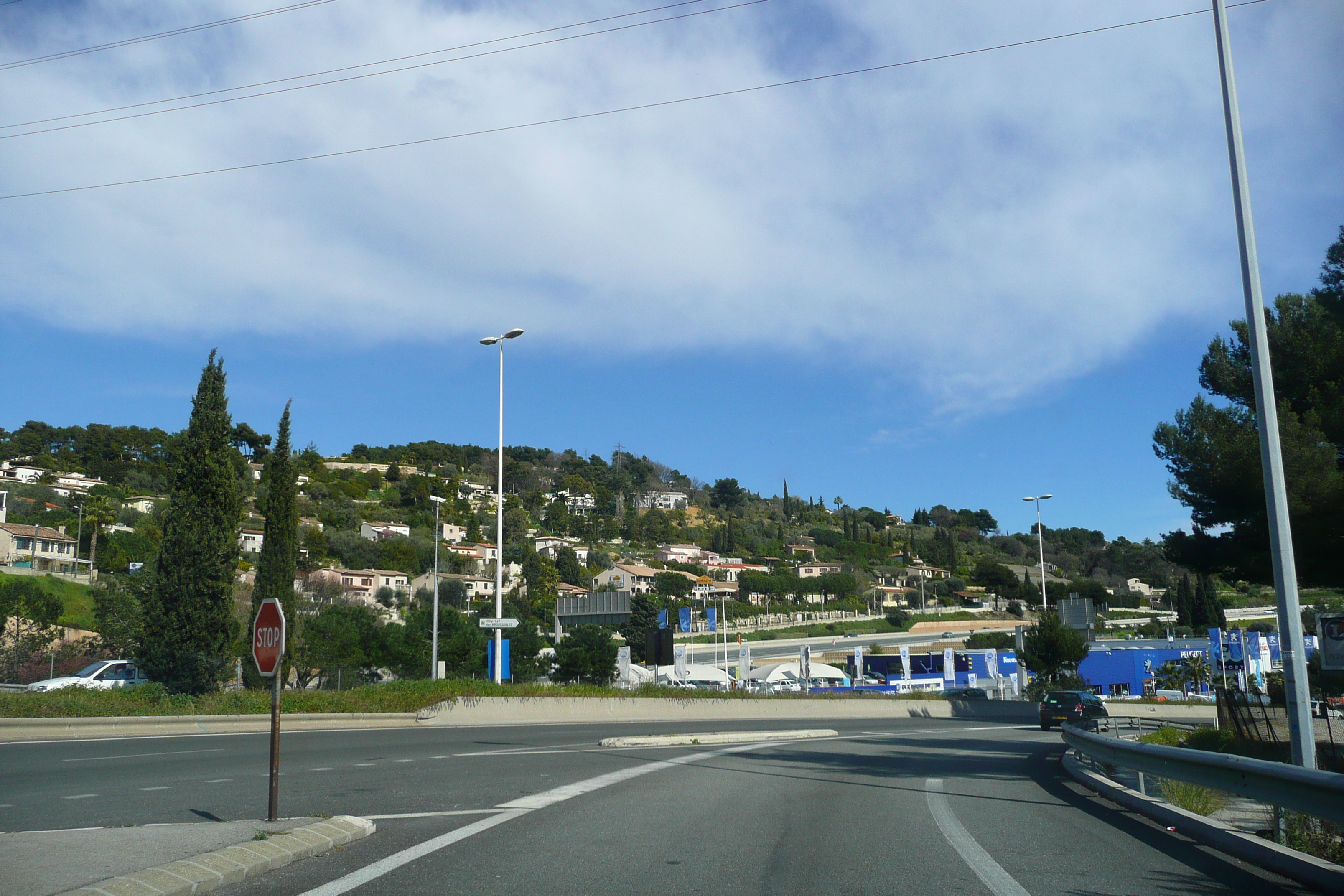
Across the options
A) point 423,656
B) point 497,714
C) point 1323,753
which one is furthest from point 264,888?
point 423,656

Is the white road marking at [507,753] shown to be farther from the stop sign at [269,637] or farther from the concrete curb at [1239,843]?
the concrete curb at [1239,843]

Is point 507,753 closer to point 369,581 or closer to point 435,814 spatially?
point 435,814

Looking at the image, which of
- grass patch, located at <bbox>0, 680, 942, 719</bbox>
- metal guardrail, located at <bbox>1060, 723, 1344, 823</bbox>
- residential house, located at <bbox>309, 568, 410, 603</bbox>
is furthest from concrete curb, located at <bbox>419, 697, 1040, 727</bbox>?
→ residential house, located at <bbox>309, 568, 410, 603</bbox>

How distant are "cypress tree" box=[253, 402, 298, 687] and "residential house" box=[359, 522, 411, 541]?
305 ft

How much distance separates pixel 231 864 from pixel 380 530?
128 meters

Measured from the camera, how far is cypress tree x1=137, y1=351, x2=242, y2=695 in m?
26.1

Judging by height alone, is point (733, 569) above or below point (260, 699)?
above

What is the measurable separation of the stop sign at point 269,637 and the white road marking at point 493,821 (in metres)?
1.99

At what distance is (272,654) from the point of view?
8211 mm

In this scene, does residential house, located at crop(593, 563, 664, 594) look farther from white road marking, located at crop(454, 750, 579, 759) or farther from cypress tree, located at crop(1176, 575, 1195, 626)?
white road marking, located at crop(454, 750, 579, 759)

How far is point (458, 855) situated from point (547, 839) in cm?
110

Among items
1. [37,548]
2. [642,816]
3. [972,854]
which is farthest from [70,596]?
[972,854]

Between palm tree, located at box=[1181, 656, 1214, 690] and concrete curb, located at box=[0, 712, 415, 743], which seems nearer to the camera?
concrete curb, located at box=[0, 712, 415, 743]

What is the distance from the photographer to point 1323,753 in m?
11.0
